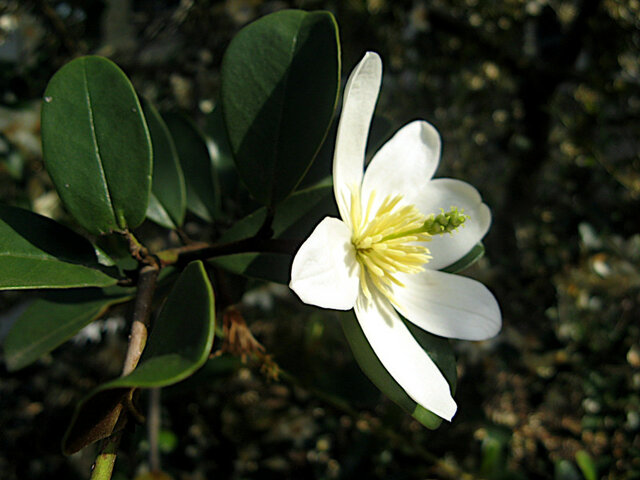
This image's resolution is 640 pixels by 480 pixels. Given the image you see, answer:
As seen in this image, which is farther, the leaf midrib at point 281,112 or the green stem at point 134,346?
the leaf midrib at point 281,112

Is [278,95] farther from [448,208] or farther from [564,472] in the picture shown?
[564,472]

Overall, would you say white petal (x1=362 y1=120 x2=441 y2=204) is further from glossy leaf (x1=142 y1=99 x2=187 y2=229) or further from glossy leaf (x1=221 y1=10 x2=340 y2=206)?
glossy leaf (x1=142 y1=99 x2=187 y2=229)

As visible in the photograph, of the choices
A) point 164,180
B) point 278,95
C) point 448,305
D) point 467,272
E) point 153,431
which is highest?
point 278,95

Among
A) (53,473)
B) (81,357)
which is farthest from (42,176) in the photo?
(53,473)

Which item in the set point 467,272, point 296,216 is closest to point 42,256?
Answer: point 296,216

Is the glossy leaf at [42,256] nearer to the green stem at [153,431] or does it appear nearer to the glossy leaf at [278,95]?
the glossy leaf at [278,95]

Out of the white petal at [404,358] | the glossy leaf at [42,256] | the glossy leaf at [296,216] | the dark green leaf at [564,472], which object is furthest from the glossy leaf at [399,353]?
the dark green leaf at [564,472]
